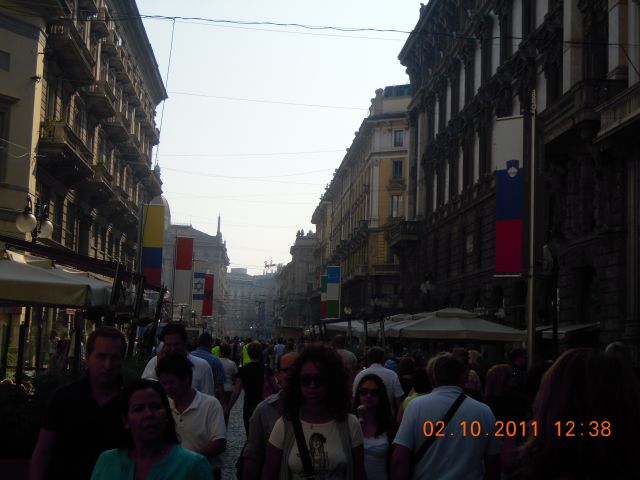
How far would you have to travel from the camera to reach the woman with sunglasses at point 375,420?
640 cm

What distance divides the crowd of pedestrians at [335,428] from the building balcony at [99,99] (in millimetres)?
34367

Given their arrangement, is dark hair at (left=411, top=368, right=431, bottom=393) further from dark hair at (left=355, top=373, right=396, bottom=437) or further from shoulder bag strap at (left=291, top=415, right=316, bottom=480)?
shoulder bag strap at (left=291, top=415, right=316, bottom=480)

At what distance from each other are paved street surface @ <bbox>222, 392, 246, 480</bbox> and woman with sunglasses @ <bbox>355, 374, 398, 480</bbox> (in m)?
3.08

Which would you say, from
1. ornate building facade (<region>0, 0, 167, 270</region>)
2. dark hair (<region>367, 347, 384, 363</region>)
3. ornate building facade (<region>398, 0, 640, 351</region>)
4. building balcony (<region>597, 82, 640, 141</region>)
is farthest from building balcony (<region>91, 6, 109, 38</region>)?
dark hair (<region>367, 347, 384, 363</region>)

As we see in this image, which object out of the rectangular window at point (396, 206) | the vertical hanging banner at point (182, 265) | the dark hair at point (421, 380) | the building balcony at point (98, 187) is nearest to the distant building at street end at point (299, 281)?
the rectangular window at point (396, 206)

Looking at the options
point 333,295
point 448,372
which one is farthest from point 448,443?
point 333,295

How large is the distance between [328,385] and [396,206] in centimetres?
6707

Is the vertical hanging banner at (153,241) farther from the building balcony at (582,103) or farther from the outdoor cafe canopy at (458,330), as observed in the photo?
the building balcony at (582,103)

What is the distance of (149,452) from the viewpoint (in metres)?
4.27

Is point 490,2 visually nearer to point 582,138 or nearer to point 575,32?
point 575,32

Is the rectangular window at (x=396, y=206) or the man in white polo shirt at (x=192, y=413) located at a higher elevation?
the rectangular window at (x=396, y=206)

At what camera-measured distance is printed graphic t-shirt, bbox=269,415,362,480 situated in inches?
214

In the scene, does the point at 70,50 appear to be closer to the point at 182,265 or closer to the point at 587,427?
the point at 182,265

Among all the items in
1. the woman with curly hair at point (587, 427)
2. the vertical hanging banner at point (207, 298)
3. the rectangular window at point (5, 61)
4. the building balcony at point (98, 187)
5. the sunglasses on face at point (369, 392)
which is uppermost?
the rectangular window at point (5, 61)
